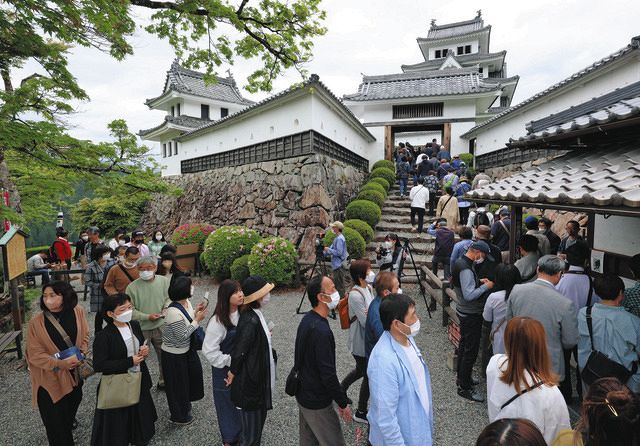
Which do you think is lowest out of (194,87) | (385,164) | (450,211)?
(450,211)

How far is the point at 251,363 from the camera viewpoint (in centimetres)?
278

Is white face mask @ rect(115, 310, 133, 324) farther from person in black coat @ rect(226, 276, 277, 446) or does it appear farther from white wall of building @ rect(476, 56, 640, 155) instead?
white wall of building @ rect(476, 56, 640, 155)

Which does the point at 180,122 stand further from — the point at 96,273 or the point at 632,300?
the point at 632,300

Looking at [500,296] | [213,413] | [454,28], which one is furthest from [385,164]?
[454,28]

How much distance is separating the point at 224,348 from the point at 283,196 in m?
9.58

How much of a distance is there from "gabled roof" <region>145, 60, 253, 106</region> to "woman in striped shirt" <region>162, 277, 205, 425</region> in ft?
78.3

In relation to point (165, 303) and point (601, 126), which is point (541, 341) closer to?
point (601, 126)

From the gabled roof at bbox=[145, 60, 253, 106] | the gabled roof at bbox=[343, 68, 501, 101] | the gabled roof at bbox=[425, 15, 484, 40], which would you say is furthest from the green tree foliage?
the gabled roof at bbox=[425, 15, 484, 40]

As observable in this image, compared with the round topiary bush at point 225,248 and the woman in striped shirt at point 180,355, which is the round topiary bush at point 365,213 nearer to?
the round topiary bush at point 225,248

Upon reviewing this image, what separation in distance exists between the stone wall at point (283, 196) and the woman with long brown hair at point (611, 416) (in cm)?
942

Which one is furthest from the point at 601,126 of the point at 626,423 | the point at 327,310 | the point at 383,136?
the point at 383,136

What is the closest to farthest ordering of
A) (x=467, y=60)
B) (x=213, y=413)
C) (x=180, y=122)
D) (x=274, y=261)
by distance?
(x=213, y=413)
(x=274, y=261)
(x=180, y=122)
(x=467, y=60)

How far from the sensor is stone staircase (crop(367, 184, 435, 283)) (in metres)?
10.0

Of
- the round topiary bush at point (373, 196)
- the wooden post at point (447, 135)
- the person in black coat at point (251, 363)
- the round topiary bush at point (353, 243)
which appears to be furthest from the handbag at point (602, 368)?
the wooden post at point (447, 135)
